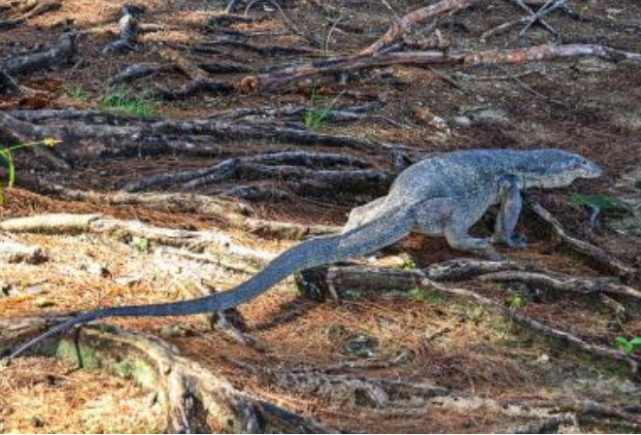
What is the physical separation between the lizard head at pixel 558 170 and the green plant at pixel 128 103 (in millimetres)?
2486

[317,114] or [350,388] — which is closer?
[350,388]

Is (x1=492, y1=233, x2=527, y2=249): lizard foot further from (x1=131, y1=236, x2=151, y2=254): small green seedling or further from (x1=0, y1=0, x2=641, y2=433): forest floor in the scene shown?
(x1=131, y1=236, x2=151, y2=254): small green seedling

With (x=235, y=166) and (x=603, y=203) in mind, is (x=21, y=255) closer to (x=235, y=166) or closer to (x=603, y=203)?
(x=235, y=166)

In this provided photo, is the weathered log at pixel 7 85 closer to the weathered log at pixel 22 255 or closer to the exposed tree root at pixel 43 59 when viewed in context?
the exposed tree root at pixel 43 59

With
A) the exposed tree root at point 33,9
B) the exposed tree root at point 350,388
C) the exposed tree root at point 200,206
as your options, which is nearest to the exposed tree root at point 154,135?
the exposed tree root at point 200,206

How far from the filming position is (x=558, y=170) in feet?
19.5

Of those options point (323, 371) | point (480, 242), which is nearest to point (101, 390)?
point (323, 371)

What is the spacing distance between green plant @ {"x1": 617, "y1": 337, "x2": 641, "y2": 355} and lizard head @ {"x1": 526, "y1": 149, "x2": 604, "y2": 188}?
5.61 ft

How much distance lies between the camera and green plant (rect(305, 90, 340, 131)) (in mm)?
6879

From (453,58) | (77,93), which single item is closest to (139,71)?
(77,93)

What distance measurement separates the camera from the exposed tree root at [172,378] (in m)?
3.18

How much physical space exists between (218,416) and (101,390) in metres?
0.53

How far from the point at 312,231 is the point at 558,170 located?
1828 mm

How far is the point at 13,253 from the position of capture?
443 cm
